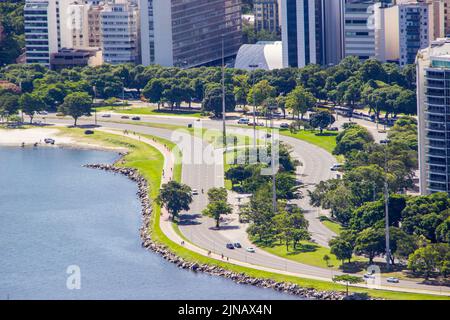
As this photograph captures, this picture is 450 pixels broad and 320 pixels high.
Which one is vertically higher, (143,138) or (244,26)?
(244,26)

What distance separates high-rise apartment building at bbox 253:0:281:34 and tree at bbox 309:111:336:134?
4577 cm

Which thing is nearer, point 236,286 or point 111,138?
point 236,286

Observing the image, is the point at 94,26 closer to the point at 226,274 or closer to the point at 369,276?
the point at 226,274

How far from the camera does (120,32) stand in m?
154

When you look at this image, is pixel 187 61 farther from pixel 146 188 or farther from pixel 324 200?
pixel 324 200

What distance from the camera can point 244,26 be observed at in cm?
16700

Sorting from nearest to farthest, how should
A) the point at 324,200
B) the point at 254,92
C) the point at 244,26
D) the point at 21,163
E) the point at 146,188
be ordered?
the point at 324,200
the point at 146,188
the point at 21,163
the point at 254,92
the point at 244,26

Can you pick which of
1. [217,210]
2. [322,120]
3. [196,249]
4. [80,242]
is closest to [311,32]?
[322,120]

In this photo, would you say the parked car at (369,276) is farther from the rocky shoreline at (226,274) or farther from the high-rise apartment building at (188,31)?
the high-rise apartment building at (188,31)

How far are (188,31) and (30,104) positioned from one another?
28.2m

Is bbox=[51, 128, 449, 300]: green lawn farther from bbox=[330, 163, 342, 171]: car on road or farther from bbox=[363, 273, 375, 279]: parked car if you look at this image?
bbox=[330, 163, 342, 171]: car on road

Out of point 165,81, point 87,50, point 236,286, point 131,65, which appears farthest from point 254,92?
→ point 236,286

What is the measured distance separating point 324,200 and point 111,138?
3909cm

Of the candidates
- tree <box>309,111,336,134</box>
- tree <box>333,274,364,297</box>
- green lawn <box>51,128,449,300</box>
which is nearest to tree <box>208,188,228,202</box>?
green lawn <box>51,128,449,300</box>
